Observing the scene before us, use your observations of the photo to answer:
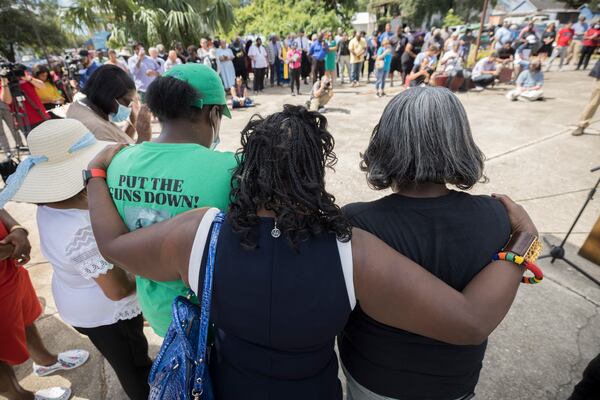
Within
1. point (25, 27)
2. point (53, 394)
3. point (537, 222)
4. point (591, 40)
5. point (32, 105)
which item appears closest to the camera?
point (53, 394)

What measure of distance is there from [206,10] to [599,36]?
1523 cm

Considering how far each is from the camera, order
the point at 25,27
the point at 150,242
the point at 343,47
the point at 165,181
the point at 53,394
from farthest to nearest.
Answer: the point at 25,27 < the point at 343,47 < the point at 53,394 < the point at 165,181 < the point at 150,242

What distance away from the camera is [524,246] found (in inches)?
39.7

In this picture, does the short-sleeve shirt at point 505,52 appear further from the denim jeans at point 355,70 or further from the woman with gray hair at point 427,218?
the woman with gray hair at point 427,218

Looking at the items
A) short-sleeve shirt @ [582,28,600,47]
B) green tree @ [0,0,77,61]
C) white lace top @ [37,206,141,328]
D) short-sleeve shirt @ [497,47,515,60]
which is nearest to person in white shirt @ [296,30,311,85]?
short-sleeve shirt @ [497,47,515,60]

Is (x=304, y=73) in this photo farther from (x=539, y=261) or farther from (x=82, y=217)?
(x=82, y=217)

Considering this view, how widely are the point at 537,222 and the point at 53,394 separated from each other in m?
4.70

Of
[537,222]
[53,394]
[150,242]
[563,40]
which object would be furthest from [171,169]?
[563,40]

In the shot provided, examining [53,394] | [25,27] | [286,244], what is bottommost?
[53,394]

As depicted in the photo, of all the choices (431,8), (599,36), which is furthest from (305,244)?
(431,8)

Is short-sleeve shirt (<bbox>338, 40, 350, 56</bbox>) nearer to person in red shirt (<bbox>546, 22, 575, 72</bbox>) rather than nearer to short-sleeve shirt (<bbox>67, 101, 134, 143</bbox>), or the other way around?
person in red shirt (<bbox>546, 22, 575, 72</bbox>)

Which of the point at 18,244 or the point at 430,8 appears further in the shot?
the point at 430,8

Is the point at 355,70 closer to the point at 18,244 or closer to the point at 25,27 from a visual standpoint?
the point at 18,244

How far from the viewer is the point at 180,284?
1223 mm
